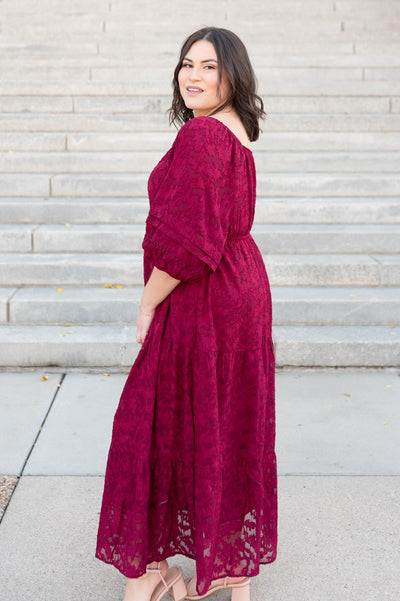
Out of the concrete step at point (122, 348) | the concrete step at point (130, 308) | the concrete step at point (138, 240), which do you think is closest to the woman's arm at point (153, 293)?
the concrete step at point (122, 348)

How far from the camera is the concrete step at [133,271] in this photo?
5.58 metres

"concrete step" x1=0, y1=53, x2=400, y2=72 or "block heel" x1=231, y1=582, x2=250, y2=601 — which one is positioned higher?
"concrete step" x1=0, y1=53, x2=400, y2=72

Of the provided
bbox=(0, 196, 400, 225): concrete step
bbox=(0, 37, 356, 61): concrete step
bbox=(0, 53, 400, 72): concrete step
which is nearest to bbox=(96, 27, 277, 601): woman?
bbox=(0, 196, 400, 225): concrete step

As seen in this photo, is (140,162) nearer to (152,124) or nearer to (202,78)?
(152,124)

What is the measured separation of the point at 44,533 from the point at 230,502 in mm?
957

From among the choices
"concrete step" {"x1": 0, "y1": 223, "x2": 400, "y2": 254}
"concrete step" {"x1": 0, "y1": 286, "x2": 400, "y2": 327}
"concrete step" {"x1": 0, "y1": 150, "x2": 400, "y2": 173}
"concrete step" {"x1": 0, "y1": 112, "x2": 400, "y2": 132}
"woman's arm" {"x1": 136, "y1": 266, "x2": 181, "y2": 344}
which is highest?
"concrete step" {"x1": 0, "y1": 112, "x2": 400, "y2": 132}

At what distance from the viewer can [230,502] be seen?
2.38 metres

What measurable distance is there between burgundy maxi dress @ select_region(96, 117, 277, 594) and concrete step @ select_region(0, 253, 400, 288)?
3278 mm

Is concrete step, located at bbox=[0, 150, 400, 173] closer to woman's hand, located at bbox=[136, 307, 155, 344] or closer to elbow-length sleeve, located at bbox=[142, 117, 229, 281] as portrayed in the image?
woman's hand, located at bbox=[136, 307, 155, 344]

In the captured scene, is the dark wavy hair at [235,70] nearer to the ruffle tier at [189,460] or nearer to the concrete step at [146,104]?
the ruffle tier at [189,460]

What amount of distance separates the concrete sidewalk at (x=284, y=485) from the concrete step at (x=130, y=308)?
0.54 meters

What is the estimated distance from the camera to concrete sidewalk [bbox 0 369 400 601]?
104 inches

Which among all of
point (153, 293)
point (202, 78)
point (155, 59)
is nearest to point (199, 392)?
point (153, 293)

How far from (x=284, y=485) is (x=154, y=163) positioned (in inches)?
169
